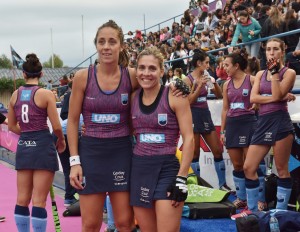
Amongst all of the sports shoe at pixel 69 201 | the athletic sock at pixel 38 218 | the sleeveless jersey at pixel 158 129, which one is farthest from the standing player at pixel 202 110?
the sleeveless jersey at pixel 158 129

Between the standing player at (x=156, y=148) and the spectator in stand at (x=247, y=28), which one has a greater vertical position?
the spectator in stand at (x=247, y=28)

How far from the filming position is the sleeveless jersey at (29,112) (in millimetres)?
4480

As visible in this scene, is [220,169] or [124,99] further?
[220,169]

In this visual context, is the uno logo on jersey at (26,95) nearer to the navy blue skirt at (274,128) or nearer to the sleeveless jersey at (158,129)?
the sleeveless jersey at (158,129)

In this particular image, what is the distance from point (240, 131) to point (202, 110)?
934mm

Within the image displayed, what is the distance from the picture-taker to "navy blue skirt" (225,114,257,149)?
5.70 metres

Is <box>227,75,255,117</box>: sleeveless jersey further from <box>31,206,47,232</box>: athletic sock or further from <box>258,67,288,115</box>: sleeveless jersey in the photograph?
<box>31,206,47,232</box>: athletic sock

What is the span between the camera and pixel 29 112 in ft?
14.7

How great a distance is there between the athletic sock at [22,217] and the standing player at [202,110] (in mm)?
2709

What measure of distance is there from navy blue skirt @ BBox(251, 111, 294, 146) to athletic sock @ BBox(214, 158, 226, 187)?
1721 millimetres

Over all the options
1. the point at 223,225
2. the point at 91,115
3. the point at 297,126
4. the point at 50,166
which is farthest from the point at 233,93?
the point at 91,115

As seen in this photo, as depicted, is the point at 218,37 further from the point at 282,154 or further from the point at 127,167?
the point at 127,167

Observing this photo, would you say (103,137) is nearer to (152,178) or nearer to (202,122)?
(152,178)

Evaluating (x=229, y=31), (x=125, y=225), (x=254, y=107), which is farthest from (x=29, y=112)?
(x=229, y=31)
